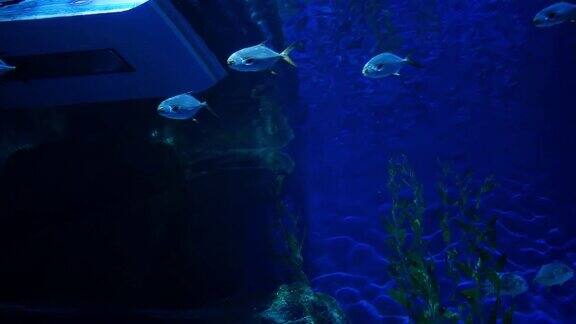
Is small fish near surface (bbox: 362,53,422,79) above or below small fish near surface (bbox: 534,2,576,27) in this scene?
below

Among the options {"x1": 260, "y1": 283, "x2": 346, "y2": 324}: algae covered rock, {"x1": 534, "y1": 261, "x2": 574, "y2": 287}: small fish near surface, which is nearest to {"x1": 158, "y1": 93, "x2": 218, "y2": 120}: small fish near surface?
{"x1": 260, "y1": 283, "x2": 346, "y2": 324}: algae covered rock

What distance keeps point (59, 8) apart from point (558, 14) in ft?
23.9

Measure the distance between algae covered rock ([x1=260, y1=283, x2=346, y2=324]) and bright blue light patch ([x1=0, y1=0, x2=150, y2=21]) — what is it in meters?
4.81

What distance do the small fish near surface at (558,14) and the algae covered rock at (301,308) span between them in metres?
5.90

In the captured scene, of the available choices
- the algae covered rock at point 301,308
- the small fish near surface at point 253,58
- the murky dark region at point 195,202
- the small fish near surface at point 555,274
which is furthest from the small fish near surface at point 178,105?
the small fish near surface at point 555,274

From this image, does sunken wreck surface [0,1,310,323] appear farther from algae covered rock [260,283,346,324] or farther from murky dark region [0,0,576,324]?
algae covered rock [260,283,346,324]

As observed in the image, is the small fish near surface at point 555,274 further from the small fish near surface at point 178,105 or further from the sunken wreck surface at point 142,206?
the small fish near surface at point 178,105

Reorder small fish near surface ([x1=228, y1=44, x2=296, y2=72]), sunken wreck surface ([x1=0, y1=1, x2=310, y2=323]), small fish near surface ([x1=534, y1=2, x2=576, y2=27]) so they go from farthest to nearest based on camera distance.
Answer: sunken wreck surface ([x1=0, y1=1, x2=310, y2=323]) → small fish near surface ([x1=534, y1=2, x2=576, y2=27]) → small fish near surface ([x1=228, y1=44, x2=296, y2=72])

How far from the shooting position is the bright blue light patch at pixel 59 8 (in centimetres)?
447

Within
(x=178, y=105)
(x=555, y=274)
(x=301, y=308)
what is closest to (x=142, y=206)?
(x=178, y=105)

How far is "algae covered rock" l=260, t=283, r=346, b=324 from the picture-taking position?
19.2ft

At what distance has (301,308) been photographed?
6.11 m

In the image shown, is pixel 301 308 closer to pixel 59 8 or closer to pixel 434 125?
pixel 59 8

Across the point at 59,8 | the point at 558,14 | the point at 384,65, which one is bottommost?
the point at 384,65
